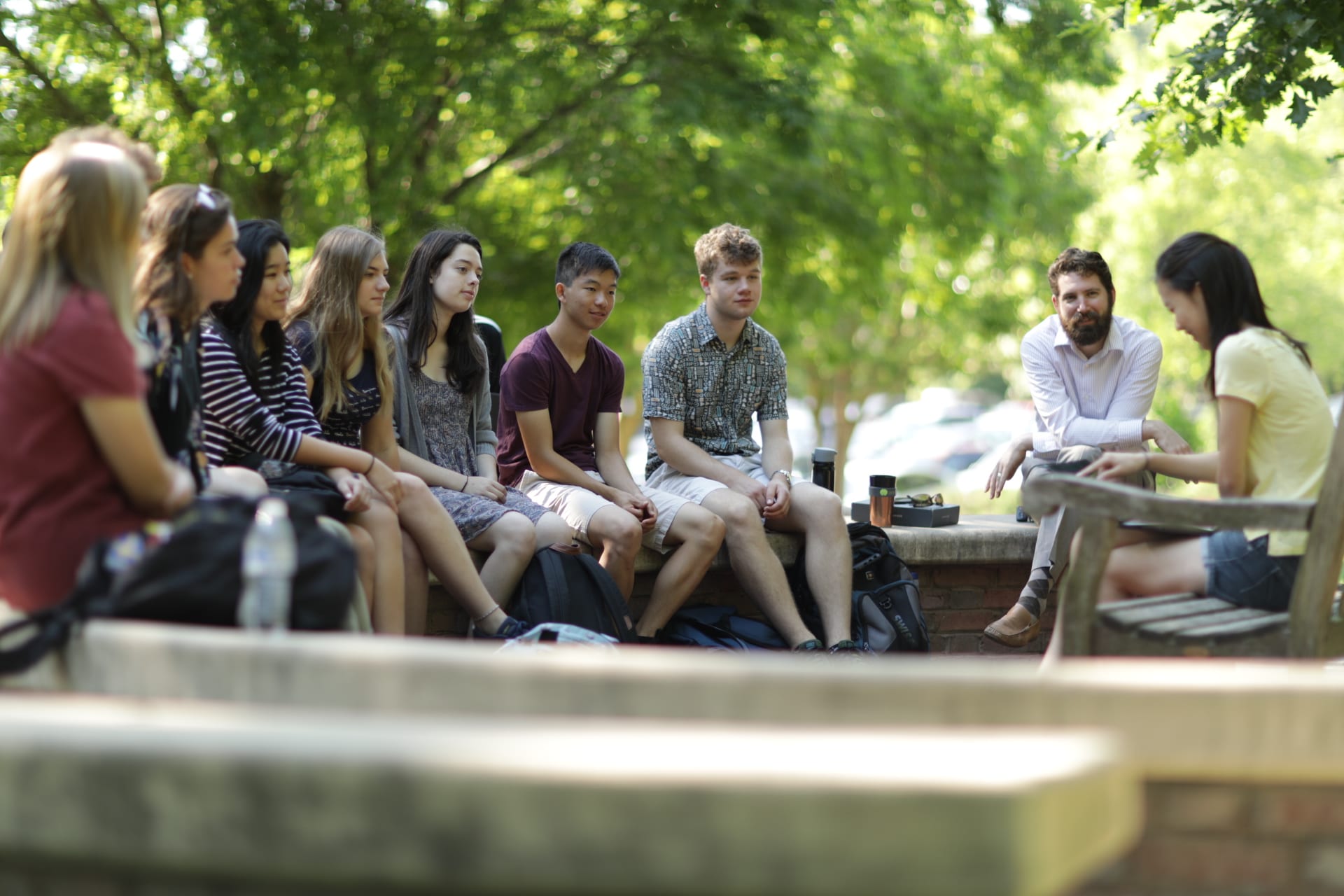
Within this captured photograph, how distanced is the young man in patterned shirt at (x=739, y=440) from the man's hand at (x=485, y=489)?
775 millimetres

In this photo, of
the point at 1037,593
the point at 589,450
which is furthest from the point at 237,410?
the point at 1037,593

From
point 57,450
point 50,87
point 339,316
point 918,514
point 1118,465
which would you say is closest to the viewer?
point 57,450

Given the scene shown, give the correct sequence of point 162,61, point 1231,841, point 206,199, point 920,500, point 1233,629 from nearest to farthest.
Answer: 1. point 1231,841
2. point 1233,629
3. point 206,199
4. point 920,500
5. point 162,61

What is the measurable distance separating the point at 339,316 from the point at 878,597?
2.45 metres

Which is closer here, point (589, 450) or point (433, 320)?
point (433, 320)

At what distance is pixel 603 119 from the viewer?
11117mm

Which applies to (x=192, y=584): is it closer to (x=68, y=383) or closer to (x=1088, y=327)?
(x=68, y=383)

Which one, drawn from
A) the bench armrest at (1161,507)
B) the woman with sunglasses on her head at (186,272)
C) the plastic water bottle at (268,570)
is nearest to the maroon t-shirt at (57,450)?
the plastic water bottle at (268,570)

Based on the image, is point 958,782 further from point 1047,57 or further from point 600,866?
point 1047,57

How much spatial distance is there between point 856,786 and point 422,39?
28.7ft

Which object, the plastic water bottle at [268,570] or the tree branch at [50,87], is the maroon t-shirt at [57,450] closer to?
the plastic water bottle at [268,570]

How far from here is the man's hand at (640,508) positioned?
552 cm

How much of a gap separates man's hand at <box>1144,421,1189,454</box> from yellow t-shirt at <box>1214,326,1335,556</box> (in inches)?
56.8

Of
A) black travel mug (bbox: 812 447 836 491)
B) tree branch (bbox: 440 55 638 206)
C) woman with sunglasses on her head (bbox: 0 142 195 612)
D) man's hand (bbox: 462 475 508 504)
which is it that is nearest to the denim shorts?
black travel mug (bbox: 812 447 836 491)
